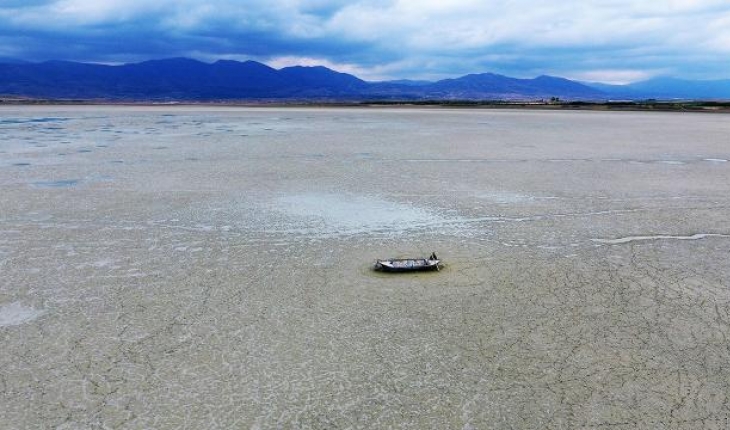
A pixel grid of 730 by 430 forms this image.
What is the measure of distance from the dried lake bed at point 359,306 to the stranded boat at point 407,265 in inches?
4.2

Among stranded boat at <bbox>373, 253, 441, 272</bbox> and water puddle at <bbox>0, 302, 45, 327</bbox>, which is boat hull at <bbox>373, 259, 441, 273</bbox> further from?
water puddle at <bbox>0, 302, 45, 327</bbox>

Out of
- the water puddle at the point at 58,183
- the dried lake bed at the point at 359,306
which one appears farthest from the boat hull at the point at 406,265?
the water puddle at the point at 58,183

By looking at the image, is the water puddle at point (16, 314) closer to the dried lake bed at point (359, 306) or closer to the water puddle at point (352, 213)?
the dried lake bed at point (359, 306)

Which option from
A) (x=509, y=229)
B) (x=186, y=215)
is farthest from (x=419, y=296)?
(x=186, y=215)

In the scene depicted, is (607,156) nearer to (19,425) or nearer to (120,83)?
(19,425)

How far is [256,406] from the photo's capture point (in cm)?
262

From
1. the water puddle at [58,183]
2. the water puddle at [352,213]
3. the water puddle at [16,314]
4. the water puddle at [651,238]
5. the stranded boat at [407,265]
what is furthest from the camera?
the water puddle at [58,183]

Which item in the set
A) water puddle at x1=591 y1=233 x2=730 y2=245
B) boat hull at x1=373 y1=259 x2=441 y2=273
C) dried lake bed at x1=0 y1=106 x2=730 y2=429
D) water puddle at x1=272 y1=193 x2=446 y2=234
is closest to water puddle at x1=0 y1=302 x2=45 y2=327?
dried lake bed at x1=0 y1=106 x2=730 y2=429

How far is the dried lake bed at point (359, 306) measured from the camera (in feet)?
8.70

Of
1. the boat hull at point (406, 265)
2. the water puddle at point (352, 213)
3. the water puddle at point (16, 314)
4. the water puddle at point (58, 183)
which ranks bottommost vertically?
the water puddle at point (16, 314)

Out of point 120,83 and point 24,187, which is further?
point 120,83

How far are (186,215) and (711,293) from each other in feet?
16.7

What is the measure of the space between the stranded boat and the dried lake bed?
106 millimetres

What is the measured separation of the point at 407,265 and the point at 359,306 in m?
0.83
